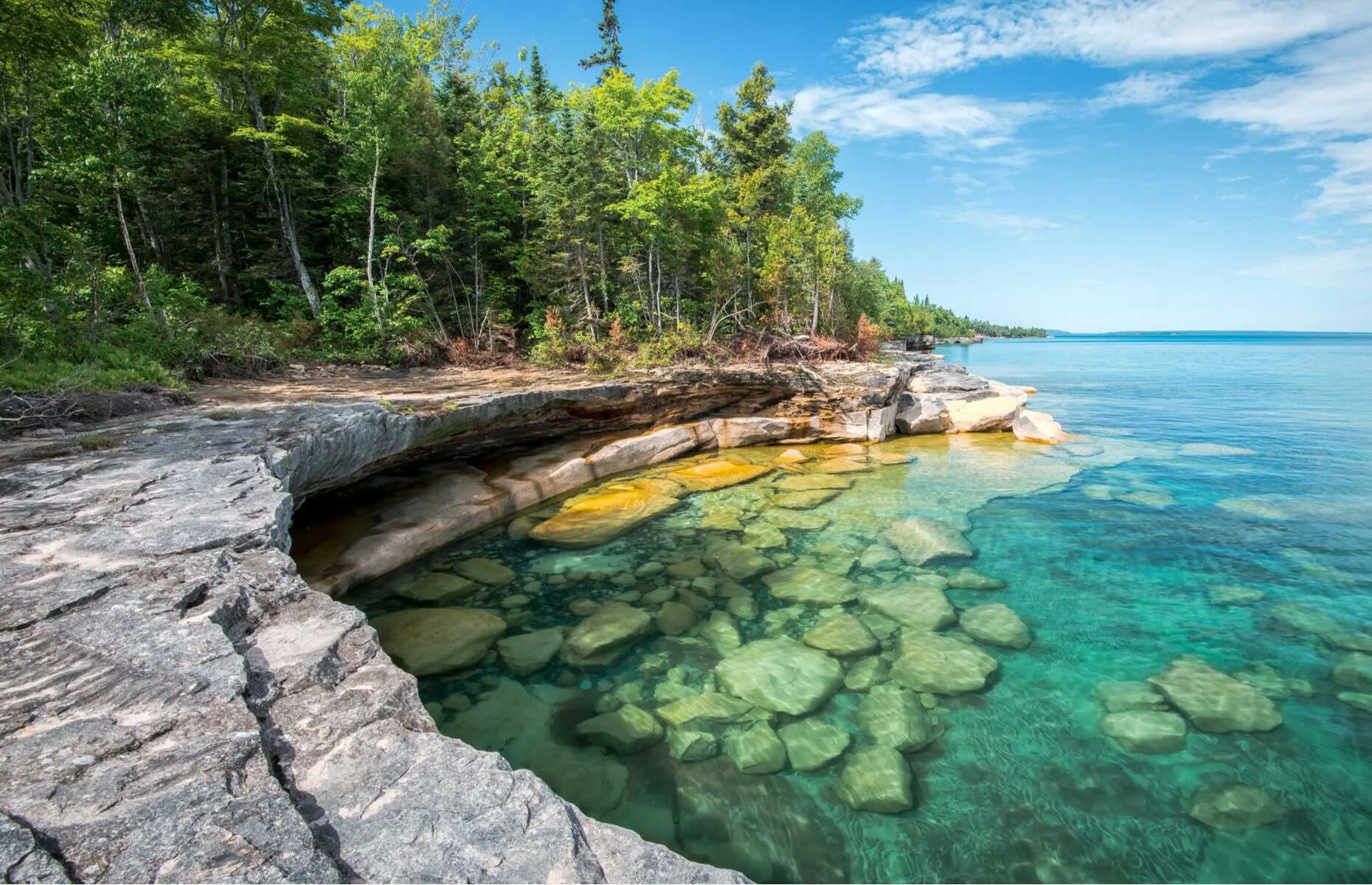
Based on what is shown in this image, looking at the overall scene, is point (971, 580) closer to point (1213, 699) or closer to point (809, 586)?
point (809, 586)

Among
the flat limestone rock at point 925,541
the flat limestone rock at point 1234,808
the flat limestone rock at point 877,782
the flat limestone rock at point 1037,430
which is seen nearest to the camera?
the flat limestone rock at point 1234,808

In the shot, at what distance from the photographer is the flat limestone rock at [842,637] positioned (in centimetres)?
599

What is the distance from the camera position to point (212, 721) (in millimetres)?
2150

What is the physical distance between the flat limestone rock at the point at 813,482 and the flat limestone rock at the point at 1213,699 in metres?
6.53

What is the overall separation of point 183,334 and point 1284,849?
15.9 metres

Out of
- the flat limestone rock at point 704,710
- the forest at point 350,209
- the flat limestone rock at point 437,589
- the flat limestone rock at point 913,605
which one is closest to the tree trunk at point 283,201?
the forest at point 350,209

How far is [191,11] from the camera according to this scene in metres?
14.4

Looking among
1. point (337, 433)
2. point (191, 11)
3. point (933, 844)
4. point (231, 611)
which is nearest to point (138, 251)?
point (191, 11)

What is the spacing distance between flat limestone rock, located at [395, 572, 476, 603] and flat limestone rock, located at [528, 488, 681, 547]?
1.64 meters

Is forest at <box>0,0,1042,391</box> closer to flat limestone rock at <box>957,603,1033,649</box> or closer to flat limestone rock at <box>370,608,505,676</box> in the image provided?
flat limestone rock at <box>370,608,505,676</box>

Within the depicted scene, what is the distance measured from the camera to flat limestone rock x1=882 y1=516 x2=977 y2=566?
833 cm

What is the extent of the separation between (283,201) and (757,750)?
19629 mm

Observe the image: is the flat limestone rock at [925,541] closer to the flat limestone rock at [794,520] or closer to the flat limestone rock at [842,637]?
the flat limestone rock at [794,520]

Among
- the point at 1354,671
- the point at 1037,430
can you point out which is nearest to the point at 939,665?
the point at 1354,671
